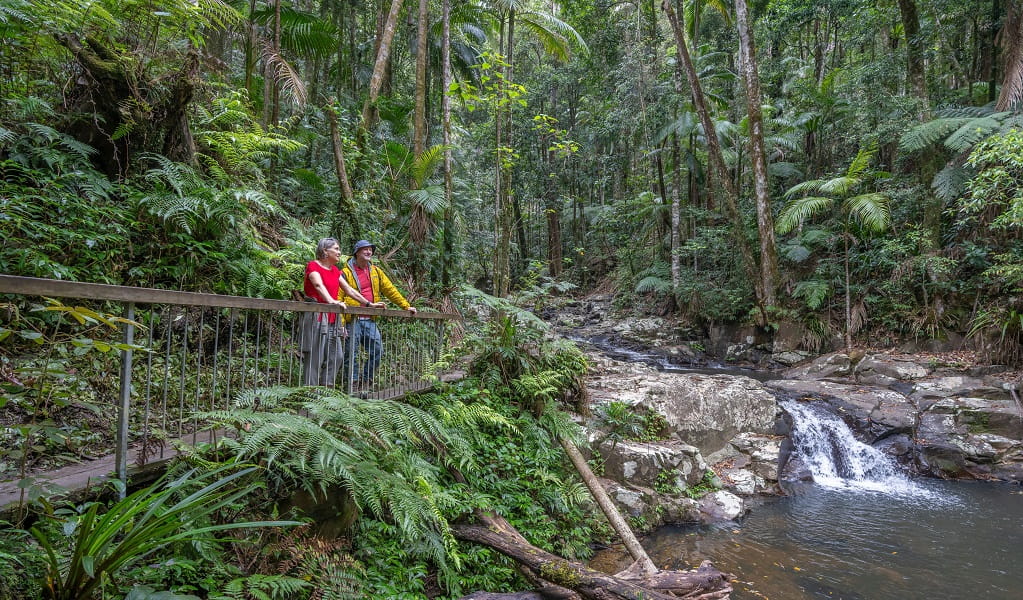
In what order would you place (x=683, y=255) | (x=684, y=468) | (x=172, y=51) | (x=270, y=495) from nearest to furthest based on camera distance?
1. (x=270, y=495)
2. (x=172, y=51)
3. (x=684, y=468)
4. (x=683, y=255)

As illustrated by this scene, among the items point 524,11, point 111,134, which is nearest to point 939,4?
point 524,11

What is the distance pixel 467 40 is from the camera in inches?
510

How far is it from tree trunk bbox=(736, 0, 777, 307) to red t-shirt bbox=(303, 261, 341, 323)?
13.1 m

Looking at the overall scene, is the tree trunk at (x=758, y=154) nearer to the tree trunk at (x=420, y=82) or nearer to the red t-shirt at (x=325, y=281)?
the tree trunk at (x=420, y=82)

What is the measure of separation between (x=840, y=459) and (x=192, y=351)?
10418 mm

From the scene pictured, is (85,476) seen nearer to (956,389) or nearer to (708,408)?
(708,408)

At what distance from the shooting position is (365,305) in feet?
15.4

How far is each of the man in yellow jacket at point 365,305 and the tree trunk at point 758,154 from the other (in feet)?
40.8

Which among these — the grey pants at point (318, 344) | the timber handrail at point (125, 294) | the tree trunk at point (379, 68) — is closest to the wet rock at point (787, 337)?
the tree trunk at point (379, 68)

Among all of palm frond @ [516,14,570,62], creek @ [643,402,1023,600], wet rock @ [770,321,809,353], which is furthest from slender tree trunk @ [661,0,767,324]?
creek @ [643,402,1023,600]

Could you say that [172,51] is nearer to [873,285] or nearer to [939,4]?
[873,285]

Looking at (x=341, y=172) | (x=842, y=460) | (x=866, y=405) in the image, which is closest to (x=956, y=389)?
(x=866, y=405)

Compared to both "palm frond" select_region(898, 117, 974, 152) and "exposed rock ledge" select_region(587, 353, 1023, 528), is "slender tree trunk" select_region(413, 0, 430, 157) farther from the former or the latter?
"palm frond" select_region(898, 117, 974, 152)

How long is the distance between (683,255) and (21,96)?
17.4 metres
